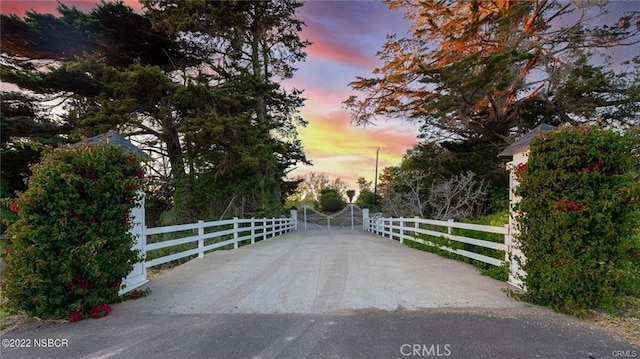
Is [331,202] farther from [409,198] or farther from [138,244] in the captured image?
[138,244]

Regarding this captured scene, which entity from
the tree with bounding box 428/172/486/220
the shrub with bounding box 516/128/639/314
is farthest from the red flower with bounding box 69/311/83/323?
the tree with bounding box 428/172/486/220

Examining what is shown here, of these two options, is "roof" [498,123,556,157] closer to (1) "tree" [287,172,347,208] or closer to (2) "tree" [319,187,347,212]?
(2) "tree" [319,187,347,212]

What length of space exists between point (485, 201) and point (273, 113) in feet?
41.3

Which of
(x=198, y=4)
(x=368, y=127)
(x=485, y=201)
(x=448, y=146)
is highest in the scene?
(x=198, y=4)

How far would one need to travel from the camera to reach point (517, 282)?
4289 mm

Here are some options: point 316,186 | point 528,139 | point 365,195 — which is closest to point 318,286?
point 528,139

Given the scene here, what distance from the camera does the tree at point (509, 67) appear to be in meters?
12.2

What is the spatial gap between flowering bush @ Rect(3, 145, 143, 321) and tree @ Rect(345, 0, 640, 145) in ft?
38.1

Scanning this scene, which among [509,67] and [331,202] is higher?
[509,67]

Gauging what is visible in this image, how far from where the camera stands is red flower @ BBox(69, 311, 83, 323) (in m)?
→ 3.29

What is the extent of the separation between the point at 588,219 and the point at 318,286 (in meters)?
3.24

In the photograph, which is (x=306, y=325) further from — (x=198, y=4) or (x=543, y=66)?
(x=543, y=66)

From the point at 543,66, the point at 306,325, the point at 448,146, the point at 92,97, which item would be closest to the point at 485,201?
the point at 448,146

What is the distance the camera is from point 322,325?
3.14 meters
